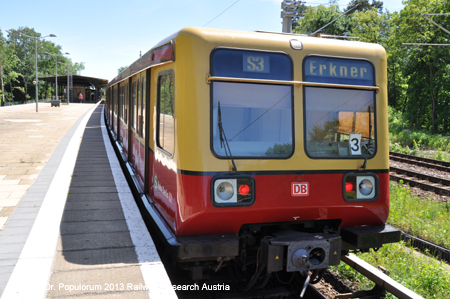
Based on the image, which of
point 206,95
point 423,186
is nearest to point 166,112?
point 206,95

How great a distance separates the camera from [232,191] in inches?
158

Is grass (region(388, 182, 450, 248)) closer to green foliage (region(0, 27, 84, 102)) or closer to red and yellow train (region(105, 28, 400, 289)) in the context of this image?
red and yellow train (region(105, 28, 400, 289))

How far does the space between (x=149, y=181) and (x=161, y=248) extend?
0.98 metres

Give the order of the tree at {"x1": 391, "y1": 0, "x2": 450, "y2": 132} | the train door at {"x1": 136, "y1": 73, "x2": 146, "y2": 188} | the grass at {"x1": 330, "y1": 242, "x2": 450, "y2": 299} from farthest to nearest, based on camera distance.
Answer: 1. the tree at {"x1": 391, "y1": 0, "x2": 450, "y2": 132}
2. the train door at {"x1": 136, "y1": 73, "x2": 146, "y2": 188}
3. the grass at {"x1": 330, "y1": 242, "x2": 450, "y2": 299}

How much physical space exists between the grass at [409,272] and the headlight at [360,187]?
1129 mm

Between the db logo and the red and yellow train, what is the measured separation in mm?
10

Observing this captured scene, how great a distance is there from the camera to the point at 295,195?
166 inches

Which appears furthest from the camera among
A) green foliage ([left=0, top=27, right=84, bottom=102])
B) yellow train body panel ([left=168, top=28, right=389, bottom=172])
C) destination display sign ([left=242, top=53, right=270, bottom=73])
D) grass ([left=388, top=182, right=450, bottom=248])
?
green foliage ([left=0, top=27, right=84, bottom=102])

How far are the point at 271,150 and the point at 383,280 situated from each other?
195 centimetres

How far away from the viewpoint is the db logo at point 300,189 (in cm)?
423

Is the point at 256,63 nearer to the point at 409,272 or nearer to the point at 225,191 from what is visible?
the point at 225,191

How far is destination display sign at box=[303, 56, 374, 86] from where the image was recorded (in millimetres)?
4340

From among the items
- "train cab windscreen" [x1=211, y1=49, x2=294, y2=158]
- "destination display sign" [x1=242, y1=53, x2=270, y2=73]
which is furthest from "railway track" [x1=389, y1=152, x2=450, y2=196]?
"destination display sign" [x1=242, y1=53, x2=270, y2=73]

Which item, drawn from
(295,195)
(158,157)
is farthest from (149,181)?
(295,195)
